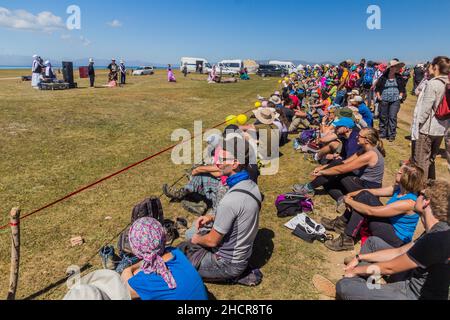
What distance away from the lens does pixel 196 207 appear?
556cm

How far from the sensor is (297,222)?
524cm

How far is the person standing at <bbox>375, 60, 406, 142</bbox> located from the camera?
9.80 metres

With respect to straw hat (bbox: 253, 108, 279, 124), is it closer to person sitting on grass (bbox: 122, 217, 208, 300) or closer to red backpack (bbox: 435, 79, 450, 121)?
red backpack (bbox: 435, 79, 450, 121)

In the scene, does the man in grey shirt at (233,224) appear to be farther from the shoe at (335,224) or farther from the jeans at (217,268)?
the shoe at (335,224)

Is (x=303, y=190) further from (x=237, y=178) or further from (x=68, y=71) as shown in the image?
(x=68, y=71)

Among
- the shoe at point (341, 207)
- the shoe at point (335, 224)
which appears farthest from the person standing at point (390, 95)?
the shoe at point (335, 224)

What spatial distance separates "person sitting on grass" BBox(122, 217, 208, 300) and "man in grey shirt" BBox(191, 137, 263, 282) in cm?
81

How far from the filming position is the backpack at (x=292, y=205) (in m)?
5.60

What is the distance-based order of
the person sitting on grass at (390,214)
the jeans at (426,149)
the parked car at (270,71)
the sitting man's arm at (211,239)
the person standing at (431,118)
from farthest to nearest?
the parked car at (270,71)
the jeans at (426,149)
the person standing at (431,118)
the person sitting on grass at (390,214)
the sitting man's arm at (211,239)

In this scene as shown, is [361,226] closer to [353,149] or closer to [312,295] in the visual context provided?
[312,295]

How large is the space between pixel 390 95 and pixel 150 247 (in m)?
10.0

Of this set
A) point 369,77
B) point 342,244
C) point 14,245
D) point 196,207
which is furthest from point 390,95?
point 14,245

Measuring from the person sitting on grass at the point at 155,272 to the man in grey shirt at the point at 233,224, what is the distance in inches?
32.0

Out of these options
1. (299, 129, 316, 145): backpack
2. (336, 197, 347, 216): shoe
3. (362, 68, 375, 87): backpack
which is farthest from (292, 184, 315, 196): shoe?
(362, 68, 375, 87): backpack
